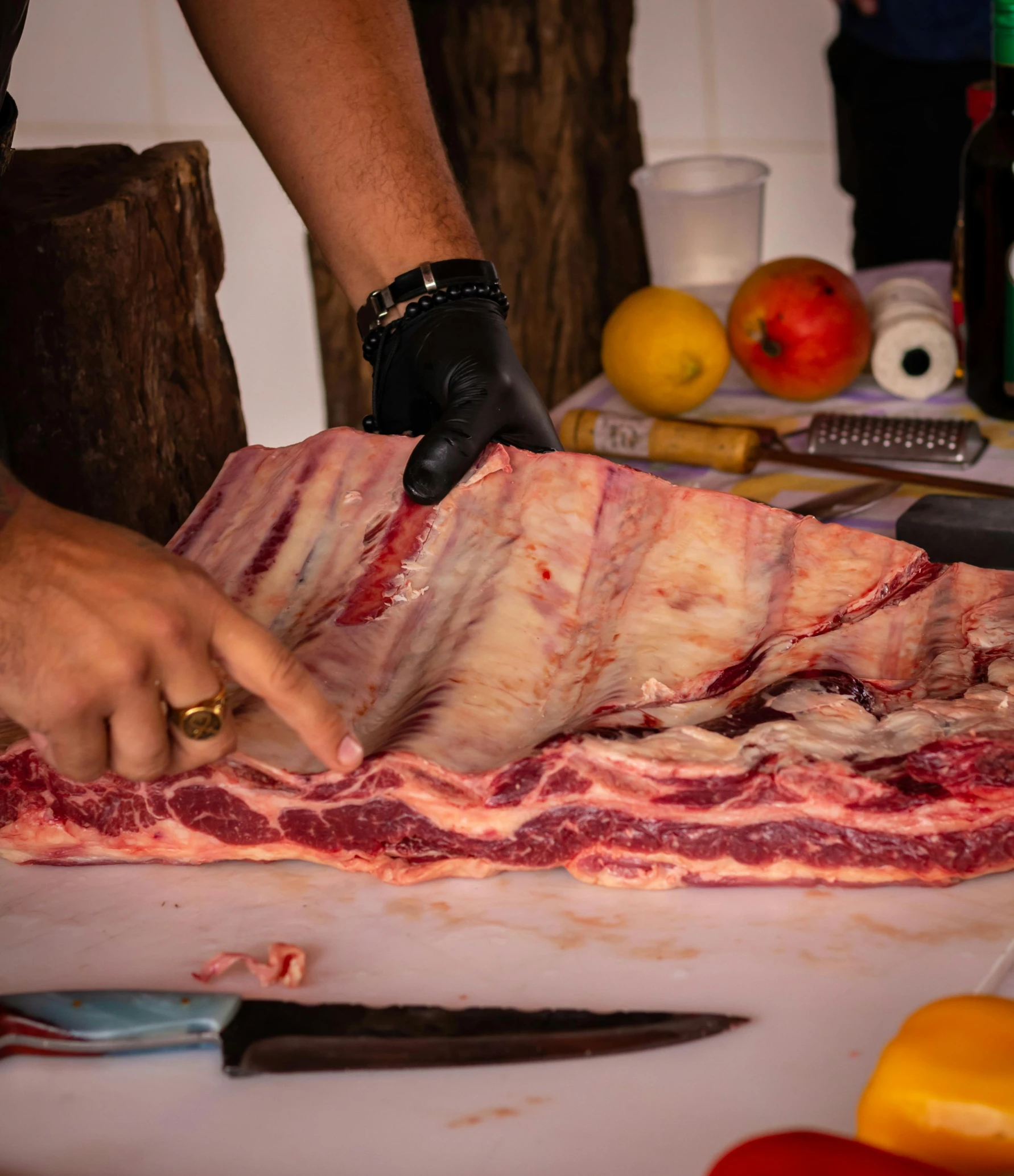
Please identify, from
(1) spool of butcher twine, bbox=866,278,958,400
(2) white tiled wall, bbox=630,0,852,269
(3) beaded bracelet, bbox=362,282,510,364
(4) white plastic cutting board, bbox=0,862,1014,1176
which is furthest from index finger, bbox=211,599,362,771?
(2) white tiled wall, bbox=630,0,852,269

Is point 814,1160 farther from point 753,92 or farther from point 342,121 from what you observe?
point 753,92

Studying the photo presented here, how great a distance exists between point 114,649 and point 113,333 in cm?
118

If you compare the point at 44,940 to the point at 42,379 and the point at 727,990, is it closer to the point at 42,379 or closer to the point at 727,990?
the point at 727,990

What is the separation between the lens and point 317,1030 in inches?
52.2

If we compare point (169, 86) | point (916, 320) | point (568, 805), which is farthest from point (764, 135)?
point (568, 805)

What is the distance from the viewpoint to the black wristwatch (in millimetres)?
2438

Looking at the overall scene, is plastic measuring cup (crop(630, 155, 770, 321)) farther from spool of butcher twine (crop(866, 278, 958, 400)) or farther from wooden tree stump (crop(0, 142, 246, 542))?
wooden tree stump (crop(0, 142, 246, 542))

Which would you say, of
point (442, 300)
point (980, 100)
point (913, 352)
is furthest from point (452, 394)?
point (980, 100)

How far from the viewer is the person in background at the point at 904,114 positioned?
443cm

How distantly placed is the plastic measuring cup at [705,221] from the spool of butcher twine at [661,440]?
88 centimetres

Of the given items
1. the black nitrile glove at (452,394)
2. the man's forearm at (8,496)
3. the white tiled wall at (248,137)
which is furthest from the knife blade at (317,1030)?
the white tiled wall at (248,137)

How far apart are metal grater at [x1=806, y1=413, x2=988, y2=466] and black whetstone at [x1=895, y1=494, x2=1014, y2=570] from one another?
21.2 inches

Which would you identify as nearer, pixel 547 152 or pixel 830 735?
pixel 830 735

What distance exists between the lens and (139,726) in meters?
1.45
